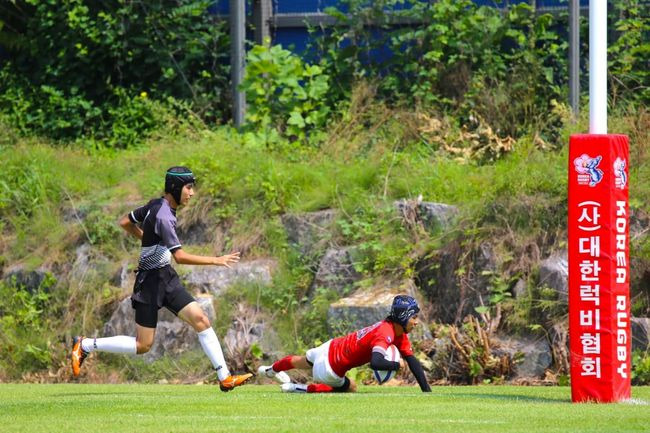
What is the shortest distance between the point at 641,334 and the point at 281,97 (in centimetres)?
723

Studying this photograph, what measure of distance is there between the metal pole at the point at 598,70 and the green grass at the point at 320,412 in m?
2.39

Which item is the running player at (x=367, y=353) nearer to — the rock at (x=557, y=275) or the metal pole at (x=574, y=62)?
the rock at (x=557, y=275)

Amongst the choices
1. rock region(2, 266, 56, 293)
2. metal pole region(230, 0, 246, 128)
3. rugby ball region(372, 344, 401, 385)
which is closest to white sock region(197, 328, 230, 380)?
rugby ball region(372, 344, 401, 385)

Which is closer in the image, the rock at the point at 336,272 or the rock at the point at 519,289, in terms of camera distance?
the rock at the point at 519,289

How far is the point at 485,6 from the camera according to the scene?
19922mm

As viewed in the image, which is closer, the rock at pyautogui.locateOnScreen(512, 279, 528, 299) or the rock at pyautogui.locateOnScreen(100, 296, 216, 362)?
the rock at pyautogui.locateOnScreen(512, 279, 528, 299)

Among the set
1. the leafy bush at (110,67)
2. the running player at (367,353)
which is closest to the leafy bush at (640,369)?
the running player at (367,353)

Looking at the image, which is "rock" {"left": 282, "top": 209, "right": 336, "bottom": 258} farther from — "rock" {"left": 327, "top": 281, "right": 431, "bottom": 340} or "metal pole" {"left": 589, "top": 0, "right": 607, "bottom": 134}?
"metal pole" {"left": 589, "top": 0, "right": 607, "bottom": 134}

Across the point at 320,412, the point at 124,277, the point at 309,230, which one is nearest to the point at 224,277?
the point at 309,230

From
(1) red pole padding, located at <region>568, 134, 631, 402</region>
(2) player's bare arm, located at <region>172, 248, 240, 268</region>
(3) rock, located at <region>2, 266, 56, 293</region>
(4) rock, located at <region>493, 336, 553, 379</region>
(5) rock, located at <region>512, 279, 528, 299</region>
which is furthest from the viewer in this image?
(3) rock, located at <region>2, 266, 56, 293</region>

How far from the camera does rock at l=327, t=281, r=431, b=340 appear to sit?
16.2 meters

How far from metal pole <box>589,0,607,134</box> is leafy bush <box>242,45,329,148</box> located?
29.1 ft

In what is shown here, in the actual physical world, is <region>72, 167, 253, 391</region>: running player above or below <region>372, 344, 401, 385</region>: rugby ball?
above

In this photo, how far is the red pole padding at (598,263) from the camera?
11.3 m
